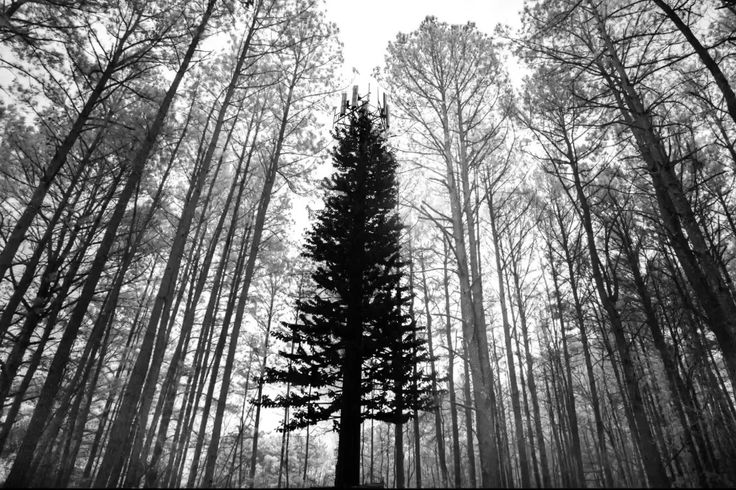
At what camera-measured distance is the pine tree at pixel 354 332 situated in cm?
686

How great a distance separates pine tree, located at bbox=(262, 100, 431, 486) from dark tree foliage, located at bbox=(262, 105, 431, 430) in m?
0.02

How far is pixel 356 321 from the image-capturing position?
739 centimetres

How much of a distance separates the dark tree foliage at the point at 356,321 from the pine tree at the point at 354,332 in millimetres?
21

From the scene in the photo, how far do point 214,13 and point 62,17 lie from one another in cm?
251

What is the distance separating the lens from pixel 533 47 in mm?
6645

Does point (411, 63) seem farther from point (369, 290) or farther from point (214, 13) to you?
point (369, 290)

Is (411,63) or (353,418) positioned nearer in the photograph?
(353,418)

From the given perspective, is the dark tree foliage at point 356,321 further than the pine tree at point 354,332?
Yes

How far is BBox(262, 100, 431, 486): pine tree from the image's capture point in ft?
22.5

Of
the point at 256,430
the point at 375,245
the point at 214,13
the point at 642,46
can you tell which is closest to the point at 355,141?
the point at 375,245

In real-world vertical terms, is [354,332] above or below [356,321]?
below

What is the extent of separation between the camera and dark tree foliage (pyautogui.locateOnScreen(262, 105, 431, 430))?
7027 mm

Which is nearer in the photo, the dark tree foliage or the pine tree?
the pine tree

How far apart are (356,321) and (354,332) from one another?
242 mm
